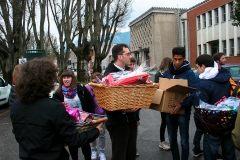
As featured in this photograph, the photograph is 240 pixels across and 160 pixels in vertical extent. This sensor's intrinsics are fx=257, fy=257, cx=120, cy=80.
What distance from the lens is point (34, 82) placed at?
2.07 meters

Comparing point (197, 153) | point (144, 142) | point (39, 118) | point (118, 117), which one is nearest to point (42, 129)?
point (39, 118)

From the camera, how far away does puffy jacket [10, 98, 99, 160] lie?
6.69 feet

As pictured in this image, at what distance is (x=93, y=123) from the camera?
2371 mm

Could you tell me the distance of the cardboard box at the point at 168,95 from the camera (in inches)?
138

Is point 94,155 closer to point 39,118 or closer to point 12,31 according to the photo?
point 39,118

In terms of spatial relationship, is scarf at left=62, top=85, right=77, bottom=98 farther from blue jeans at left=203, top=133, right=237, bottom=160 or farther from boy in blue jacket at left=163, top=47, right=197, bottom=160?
blue jeans at left=203, top=133, right=237, bottom=160

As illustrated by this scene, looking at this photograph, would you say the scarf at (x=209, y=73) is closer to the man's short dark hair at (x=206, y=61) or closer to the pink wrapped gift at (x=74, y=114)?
the man's short dark hair at (x=206, y=61)

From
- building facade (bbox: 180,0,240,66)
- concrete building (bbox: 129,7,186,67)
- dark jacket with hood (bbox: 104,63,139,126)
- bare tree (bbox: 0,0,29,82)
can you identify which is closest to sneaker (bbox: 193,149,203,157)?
dark jacket with hood (bbox: 104,63,139,126)

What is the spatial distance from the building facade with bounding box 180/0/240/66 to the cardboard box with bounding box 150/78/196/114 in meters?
A: 25.6

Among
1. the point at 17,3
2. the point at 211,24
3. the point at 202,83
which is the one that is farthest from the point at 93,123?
the point at 211,24

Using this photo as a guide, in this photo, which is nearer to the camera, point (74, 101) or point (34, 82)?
point (34, 82)

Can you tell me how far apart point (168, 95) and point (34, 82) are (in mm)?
2007

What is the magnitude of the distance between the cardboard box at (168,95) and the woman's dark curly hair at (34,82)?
1.79 m

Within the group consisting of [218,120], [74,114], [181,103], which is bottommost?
[218,120]
